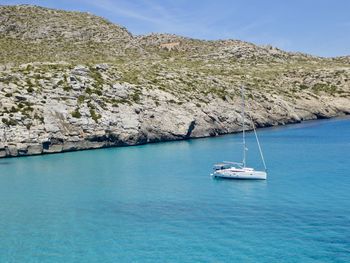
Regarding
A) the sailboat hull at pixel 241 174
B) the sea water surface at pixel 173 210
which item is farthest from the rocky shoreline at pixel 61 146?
the sailboat hull at pixel 241 174

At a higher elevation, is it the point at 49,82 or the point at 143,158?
the point at 49,82

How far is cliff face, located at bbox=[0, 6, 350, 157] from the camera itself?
3610 inches

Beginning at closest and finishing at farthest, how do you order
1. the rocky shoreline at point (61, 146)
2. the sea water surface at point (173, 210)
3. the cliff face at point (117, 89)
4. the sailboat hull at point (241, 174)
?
1. the sea water surface at point (173, 210)
2. the sailboat hull at point (241, 174)
3. the rocky shoreline at point (61, 146)
4. the cliff face at point (117, 89)

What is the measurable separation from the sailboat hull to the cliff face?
38.3 meters

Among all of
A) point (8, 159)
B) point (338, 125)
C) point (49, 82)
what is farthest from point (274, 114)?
point (8, 159)

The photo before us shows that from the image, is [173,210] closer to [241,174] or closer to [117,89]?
[241,174]

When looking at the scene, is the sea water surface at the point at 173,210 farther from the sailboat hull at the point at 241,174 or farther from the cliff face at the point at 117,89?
the cliff face at the point at 117,89

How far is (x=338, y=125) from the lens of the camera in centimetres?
12062

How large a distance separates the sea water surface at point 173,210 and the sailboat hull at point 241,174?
1218 millimetres

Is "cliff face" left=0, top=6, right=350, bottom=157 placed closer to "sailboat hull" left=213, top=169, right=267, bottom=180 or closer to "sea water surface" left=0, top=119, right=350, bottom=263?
"sea water surface" left=0, top=119, right=350, bottom=263

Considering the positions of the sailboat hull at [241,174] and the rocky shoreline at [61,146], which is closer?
the sailboat hull at [241,174]

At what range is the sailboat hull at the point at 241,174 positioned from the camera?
58469 mm

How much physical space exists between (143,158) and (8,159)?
23332 mm

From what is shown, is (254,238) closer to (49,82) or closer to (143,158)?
(143,158)
